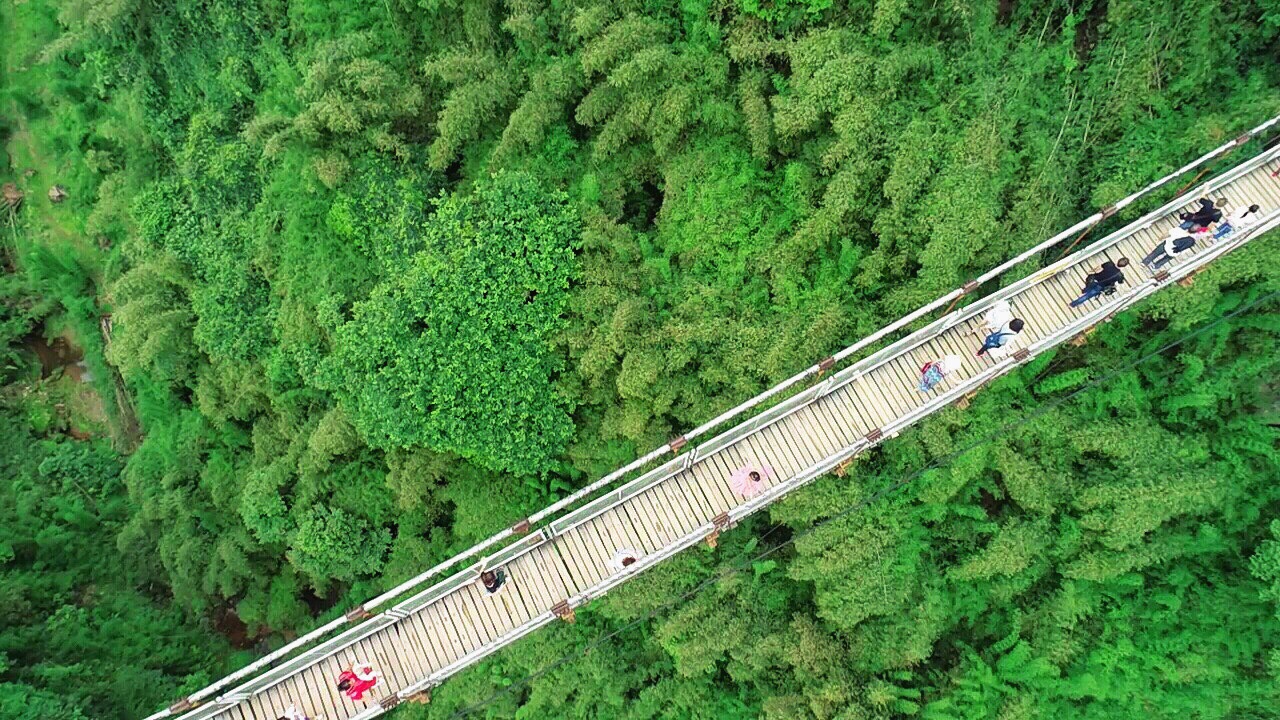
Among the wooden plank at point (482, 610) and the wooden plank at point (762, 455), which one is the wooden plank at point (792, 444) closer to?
the wooden plank at point (762, 455)

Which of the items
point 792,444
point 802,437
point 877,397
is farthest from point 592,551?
point 877,397

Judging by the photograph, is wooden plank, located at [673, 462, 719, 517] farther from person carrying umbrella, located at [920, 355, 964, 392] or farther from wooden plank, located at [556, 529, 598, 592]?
person carrying umbrella, located at [920, 355, 964, 392]

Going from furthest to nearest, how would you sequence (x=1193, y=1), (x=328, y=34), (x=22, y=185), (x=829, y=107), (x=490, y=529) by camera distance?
1. (x=22, y=185)
2. (x=328, y=34)
3. (x=490, y=529)
4. (x=829, y=107)
5. (x=1193, y=1)

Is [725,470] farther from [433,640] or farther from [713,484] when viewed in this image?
[433,640]

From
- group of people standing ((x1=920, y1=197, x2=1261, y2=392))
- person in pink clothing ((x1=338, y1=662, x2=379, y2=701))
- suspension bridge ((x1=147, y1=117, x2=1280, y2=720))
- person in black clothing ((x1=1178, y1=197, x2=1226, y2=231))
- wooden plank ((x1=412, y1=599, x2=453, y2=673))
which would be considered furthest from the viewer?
wooden plank ((x1=412, y1=599, x2=453, y2=673))

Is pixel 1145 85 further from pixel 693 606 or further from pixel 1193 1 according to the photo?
pixel 693 606

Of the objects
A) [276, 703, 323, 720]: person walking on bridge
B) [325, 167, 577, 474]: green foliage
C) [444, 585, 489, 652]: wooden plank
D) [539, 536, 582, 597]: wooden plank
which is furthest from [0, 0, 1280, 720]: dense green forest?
[276, 703, 323, 720]: person walking on bridge

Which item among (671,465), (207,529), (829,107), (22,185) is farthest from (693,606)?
(22,185)
